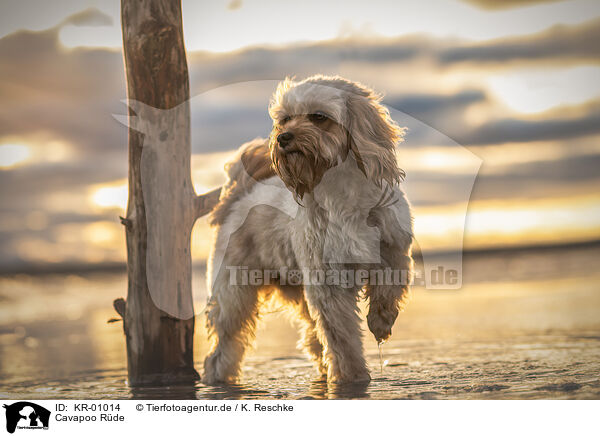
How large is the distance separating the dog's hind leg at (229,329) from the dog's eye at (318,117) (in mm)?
1754

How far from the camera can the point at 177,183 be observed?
540 cm

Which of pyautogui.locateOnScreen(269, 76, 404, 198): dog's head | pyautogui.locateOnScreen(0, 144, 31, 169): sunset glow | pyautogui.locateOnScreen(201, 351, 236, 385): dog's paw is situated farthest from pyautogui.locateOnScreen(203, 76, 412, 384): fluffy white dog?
pyautogui.locateOnScreen(0, 144, 31, 169): sunset glow

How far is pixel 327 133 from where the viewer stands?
425cm

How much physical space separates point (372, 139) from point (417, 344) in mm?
2872

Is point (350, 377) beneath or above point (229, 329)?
beneath

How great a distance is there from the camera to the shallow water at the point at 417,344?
14.4 feet

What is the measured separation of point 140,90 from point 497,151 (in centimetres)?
343

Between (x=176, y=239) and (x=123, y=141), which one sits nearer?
(x=176, y=239)

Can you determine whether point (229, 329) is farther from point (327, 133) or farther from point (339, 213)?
point (327, 133)

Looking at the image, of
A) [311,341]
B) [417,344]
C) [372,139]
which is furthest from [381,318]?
[417,344]
